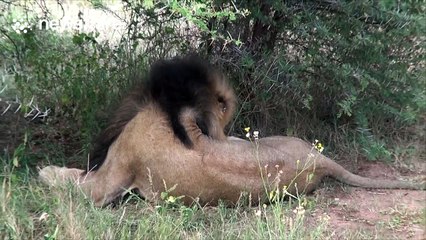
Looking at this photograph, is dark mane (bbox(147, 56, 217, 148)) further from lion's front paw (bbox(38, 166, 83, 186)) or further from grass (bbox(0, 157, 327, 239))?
lion's front paw (bbox(38, 166, 83, 186))

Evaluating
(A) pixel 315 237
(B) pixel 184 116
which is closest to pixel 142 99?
(B) pixel 184 116

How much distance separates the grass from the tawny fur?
87 millimetres

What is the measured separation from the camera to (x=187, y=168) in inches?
154

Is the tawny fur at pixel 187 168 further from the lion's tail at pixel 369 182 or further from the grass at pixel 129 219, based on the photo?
the lion's tail at pixel 369 182

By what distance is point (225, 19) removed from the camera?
189 inches

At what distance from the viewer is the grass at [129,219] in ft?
11.3

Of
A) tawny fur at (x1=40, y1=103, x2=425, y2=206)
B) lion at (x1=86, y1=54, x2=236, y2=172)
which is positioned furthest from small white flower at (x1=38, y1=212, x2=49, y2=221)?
lion at (x1=86, y1=54, x2=236, y2=172)

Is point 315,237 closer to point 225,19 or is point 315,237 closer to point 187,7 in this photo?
point 187,7

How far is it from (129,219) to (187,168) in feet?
1.46

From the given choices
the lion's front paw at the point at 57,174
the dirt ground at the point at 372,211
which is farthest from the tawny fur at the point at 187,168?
the dirt ground at the point at 372,211

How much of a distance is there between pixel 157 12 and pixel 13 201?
1944mm

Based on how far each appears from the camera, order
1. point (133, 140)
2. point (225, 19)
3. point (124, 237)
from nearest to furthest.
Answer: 1. point (124, 237)
2. point (133, 140)
3. point (225, 19)

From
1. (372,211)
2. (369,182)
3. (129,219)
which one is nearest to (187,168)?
(129,219)

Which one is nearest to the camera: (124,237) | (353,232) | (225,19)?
(124,237)
